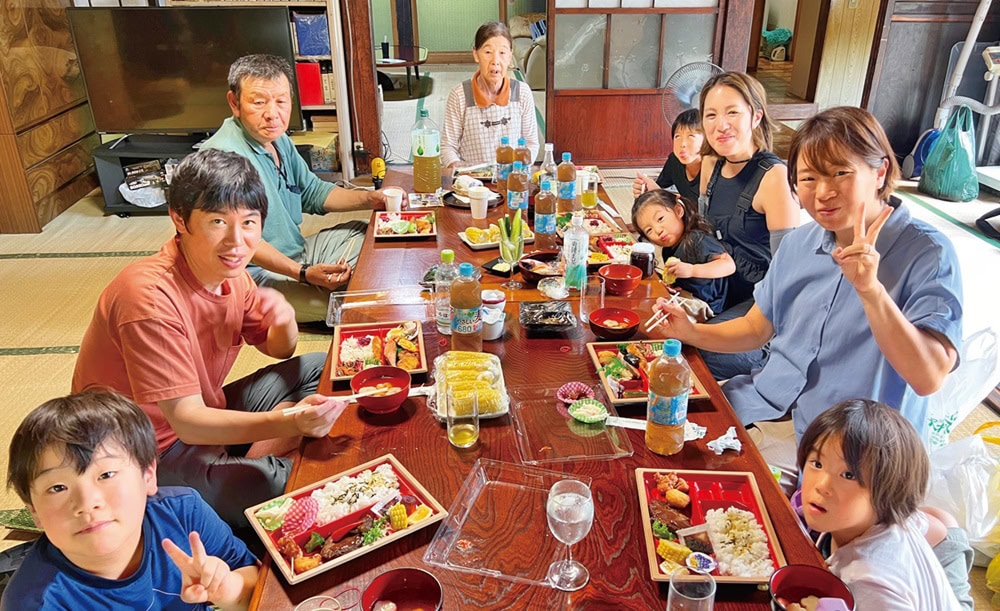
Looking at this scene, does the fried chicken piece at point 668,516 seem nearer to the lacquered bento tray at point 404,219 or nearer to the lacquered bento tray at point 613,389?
the lacquered bento tray at point 613,389

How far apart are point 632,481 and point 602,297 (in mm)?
740

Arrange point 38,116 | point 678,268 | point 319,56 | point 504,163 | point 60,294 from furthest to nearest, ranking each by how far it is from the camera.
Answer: point 319,56 → point 38,116 → point 60,294 → point 504,163 → point 678,268

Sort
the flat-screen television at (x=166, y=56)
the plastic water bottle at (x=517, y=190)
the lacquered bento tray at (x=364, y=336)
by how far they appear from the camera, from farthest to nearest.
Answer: the flat-screen television at (x=166, y=56) → the plastic water bottle at (x=517, y=190) → the lacquered bento tray at (x=364, y=336)

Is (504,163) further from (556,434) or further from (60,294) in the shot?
(60,294)

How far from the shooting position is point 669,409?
1.33 metres

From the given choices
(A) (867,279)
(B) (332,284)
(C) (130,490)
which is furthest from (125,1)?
(A) (867,279)

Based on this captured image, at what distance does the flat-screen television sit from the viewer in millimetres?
4461

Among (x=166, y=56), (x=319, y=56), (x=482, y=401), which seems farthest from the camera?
(x=319, y=56)

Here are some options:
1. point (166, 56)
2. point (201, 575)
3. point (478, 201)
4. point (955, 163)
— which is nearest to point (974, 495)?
point (478, 201)

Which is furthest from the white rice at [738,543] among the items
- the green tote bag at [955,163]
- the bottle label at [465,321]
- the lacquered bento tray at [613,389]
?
the green tote bag at [955,163]

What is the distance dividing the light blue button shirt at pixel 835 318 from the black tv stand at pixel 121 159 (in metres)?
3.99

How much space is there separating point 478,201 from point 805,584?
181 cm

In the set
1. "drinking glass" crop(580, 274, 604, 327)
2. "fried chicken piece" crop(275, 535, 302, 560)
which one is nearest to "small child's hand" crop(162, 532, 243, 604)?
"fried chicken piece" crop(275, 535, 302, 560)

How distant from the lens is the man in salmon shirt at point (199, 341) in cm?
152
